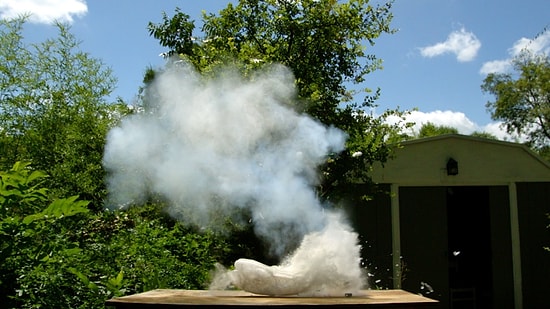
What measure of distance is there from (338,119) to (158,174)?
225 centimetres

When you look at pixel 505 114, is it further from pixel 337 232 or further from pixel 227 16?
pixel 337 232

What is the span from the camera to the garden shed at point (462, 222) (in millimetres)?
8453

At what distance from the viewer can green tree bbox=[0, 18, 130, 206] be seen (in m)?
6.82

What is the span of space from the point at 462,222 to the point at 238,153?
546 centimetres

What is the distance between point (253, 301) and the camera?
139 inches

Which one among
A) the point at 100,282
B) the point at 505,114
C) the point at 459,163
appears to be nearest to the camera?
the point at 100,282

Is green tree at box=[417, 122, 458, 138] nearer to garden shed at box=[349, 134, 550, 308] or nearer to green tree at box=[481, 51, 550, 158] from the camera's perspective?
green tree at box=[481, 51, 550, 158]

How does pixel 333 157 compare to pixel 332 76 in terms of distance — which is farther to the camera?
pixel 332 76

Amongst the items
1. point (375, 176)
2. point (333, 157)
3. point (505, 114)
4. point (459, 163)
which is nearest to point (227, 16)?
point (333, 157)

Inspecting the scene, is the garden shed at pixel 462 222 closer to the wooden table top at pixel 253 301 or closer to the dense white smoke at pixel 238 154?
the dense white smoke at pixel 238 154

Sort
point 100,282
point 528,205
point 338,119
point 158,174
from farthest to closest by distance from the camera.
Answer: point 528,205, point 338,119, point 158,174, point 100,282

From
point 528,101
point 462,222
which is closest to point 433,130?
point 528,101

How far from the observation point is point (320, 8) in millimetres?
6828

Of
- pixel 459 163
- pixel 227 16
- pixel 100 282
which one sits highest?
pixel 227 16
